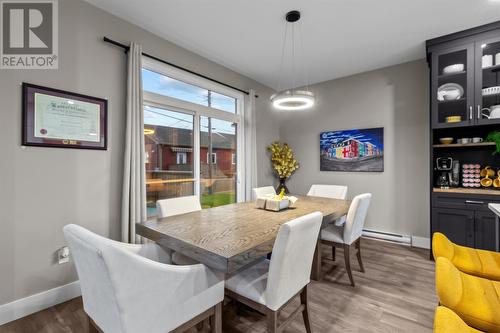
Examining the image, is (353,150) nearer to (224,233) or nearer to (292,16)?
(292,16)

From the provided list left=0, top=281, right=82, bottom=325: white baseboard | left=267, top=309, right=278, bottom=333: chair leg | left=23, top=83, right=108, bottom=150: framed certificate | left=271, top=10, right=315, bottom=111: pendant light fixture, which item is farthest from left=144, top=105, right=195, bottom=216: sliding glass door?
left=267, top=309, right=278, bottom=333: chair leg

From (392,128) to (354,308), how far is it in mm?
2834

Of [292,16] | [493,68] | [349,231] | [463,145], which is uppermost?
[292,16]

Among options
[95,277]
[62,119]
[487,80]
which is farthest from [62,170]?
[487,80]

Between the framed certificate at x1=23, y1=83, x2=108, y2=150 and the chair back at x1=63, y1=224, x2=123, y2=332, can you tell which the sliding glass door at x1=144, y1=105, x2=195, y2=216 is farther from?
the chair back at x1=63, y1=224, x2=123, y2=332

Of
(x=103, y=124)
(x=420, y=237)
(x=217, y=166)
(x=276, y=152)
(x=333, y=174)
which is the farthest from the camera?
(x=276, y=152)

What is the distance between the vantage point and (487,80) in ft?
9.02

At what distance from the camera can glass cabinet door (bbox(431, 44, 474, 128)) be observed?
109 inches

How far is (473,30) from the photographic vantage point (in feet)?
8.85

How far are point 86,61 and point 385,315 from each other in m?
3.53

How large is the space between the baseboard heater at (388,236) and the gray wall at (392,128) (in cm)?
7

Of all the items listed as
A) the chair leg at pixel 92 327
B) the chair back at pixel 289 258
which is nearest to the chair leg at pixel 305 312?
the chair back at pixel 289 258

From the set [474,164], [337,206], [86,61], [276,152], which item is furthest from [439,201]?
[86,61]

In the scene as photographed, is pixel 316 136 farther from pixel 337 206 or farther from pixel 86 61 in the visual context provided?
pixel 86 61
